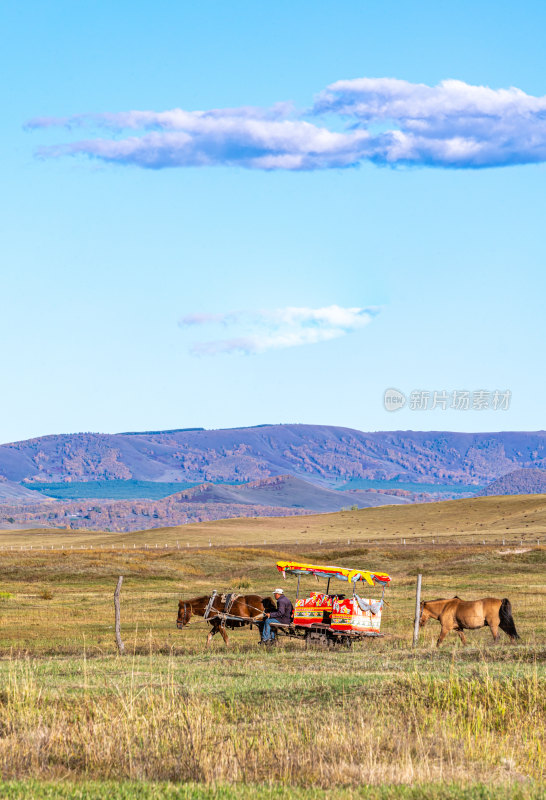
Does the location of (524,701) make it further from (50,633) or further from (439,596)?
(439,596)

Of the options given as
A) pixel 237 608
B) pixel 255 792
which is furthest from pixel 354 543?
pixel 255 792

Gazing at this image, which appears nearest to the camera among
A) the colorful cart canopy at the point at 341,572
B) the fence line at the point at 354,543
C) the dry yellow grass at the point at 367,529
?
the colorful cart canopy at the point at 341,572

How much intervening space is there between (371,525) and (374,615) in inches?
5027

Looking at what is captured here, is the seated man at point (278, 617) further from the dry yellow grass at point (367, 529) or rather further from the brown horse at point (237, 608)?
the dry yellow grass at point (367, 529)

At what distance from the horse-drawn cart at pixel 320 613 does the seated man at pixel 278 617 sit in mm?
107

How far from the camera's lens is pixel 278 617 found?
27188mm

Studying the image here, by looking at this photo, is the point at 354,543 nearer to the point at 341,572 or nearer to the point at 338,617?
the point at 341,572

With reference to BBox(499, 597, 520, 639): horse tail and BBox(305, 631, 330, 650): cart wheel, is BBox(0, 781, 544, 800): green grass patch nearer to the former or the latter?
BBox(305, 631, 330, 650): cart wheel

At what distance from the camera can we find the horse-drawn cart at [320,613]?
86.5ft

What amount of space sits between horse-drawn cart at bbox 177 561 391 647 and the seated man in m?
0.11

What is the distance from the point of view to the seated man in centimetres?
2709

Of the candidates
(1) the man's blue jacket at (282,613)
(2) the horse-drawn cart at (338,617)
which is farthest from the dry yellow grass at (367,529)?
(1) the man's blue jacket at (282,613)

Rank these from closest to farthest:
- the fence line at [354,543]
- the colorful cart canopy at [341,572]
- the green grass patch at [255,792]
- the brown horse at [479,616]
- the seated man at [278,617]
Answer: the green grass patch at [255,792] < the brown horse at [479,616] < the seated man at [278,617] < the colorful cart canopy at [341,572] < the fence line at [354,543]

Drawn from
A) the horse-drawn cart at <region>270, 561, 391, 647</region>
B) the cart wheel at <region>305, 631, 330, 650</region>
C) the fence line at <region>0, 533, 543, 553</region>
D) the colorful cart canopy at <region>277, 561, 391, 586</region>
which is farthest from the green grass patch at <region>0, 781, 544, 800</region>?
the fence line at <region>0, 533, 543, 553</region>
